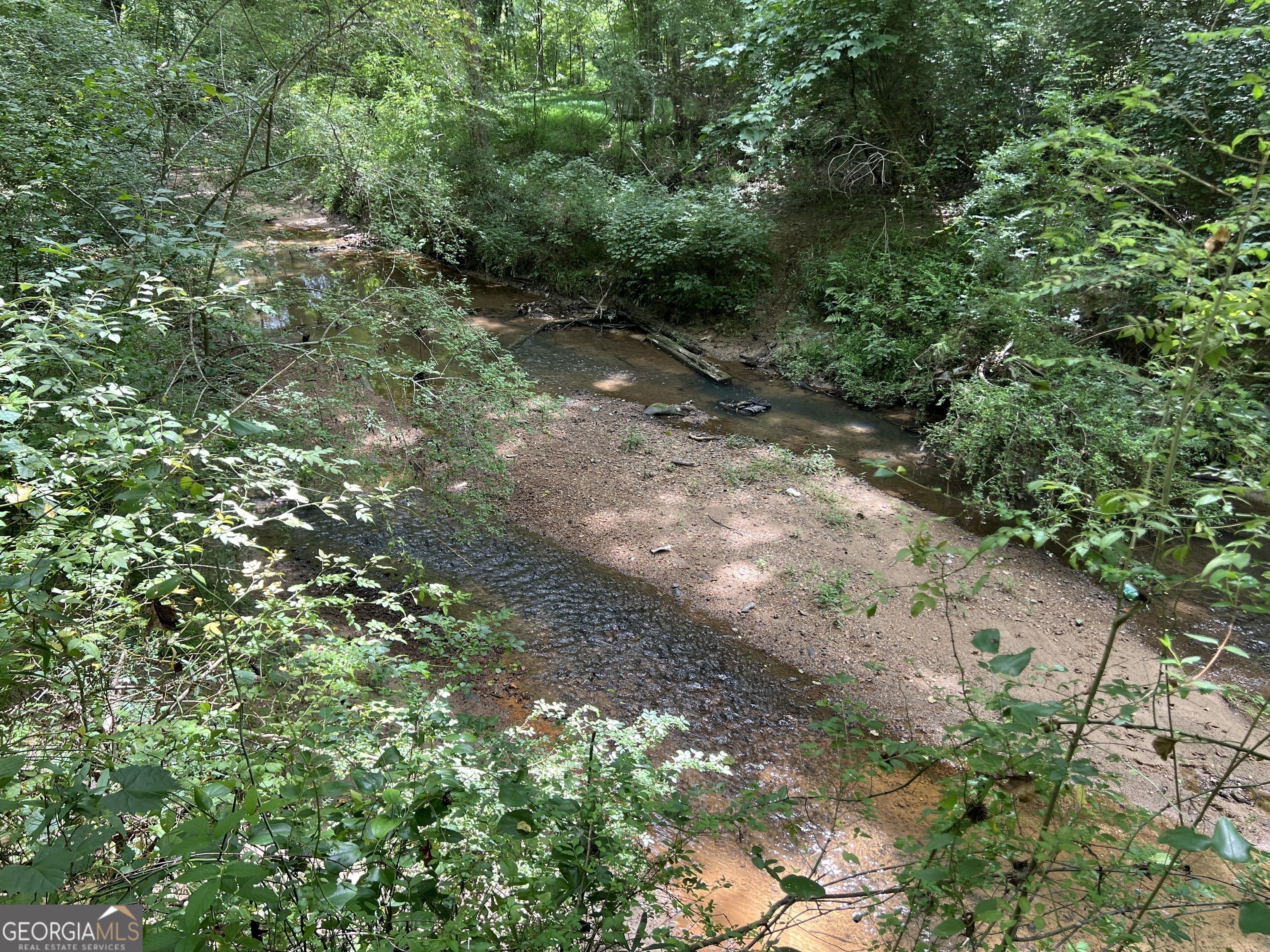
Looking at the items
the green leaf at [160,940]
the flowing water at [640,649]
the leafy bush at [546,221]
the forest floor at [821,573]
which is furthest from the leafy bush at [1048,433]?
the leafy bush at [546,221]

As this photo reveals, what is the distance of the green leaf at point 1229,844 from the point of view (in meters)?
1.09

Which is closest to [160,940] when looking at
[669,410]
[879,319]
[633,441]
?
[633,441]

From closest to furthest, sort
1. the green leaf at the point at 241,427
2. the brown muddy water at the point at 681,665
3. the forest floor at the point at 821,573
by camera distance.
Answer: the green leaf at the point at 241,427 → the brown muddy water at the point at 681,665 → the forest floor at the point at 821,573

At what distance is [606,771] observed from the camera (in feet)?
8.53

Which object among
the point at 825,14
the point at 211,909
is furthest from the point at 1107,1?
the point at 211,909

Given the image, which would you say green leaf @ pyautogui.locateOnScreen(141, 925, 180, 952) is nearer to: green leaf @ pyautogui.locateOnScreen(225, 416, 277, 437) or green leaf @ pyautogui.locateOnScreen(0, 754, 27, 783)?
green leaf @ pyautogui.locateOnScreen(0, 754, 27, 783)

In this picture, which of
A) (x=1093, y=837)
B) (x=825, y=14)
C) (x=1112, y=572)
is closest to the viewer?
(x=1112, y=572)

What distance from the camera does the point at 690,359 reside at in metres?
11.9

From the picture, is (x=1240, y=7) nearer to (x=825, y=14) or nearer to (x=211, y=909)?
(x=825, y=14)

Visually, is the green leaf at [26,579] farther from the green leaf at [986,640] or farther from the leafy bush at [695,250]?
the leafy bush at [695,250]

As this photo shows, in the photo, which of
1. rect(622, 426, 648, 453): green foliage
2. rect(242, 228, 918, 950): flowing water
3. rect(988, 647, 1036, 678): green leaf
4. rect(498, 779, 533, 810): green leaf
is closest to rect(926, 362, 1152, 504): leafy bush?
rect(242, 228, 918, 950): flowing water

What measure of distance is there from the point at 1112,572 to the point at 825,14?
1289 centimetres

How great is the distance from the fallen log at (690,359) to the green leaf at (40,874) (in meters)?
10.7

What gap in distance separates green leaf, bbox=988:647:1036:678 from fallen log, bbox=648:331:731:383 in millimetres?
10062
